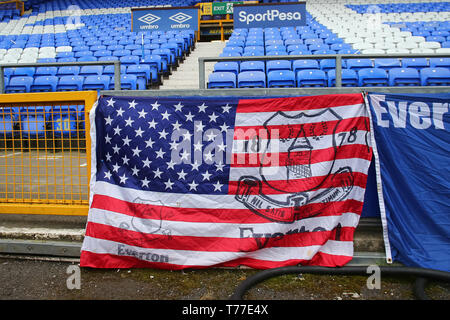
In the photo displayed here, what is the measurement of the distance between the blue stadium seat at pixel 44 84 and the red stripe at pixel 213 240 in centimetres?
624

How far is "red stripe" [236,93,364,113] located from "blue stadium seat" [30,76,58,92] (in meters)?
6.64

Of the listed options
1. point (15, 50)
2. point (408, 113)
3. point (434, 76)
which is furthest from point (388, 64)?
point (15, 50)

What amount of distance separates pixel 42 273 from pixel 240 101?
2383 mm

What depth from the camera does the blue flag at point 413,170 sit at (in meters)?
3.07

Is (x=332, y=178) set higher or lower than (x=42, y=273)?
higher

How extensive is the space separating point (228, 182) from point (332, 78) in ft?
17.0

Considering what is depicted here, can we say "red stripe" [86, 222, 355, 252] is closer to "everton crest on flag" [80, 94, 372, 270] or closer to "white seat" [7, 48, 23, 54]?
"everton crest on flag" [80, 94, 372, 270]

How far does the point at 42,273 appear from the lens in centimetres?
309

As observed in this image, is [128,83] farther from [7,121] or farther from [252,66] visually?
[7,121]

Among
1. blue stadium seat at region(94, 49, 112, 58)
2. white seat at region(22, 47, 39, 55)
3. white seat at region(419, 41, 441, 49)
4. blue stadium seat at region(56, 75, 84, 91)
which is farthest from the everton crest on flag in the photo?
white seat at region(22, 47, 39, 55)

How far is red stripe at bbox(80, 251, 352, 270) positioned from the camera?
3023 mm

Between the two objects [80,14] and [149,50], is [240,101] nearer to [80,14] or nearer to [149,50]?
[149,50]

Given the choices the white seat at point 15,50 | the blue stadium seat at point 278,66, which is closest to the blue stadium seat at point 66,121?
the blue stadium seat at point 278,66
